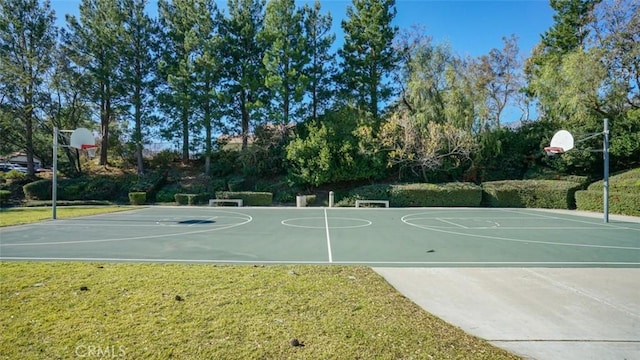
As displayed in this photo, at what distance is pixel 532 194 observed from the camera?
61.6 ft

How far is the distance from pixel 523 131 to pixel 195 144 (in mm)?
25943

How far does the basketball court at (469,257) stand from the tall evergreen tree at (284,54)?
48.4 ft

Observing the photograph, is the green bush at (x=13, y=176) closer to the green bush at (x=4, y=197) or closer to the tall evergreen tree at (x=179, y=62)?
the green bush at (x=4, y=197)

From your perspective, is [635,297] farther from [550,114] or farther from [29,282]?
[550,114]

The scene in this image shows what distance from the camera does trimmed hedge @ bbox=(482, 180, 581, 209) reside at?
1823cm

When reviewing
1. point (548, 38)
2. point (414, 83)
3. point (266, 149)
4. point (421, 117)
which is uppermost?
point (548, 38)

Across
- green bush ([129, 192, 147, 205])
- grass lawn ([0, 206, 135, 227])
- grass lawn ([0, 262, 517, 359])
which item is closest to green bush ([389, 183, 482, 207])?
grass lawn ([0, 262, 517, 359])

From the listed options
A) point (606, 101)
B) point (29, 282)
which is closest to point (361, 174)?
point (606, 101)

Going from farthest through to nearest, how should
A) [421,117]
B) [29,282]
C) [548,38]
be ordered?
[548,38] < [421,117] < [29,282]

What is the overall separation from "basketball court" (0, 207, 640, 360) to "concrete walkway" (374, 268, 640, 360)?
0.01 m

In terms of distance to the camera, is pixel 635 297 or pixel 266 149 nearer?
pixel 635 297

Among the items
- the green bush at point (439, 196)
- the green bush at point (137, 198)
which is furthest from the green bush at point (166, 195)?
the green bush at point (439, 196)

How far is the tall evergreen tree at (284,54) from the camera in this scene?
23594 millimetres

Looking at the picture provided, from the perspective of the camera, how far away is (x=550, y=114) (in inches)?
893
